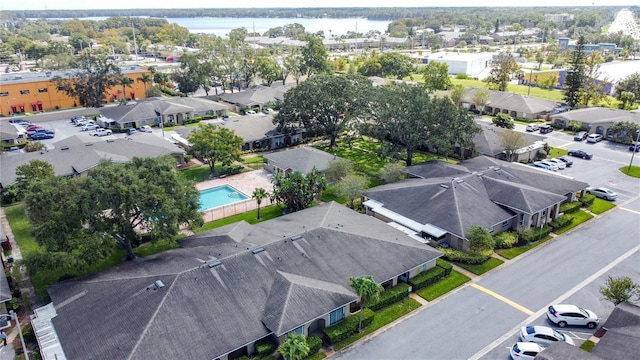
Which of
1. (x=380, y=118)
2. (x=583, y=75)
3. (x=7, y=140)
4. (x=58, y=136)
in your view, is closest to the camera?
(x=380, y=118)

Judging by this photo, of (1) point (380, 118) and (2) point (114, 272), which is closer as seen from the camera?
(2) point (114, 272)

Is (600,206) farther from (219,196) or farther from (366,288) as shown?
(219,196)

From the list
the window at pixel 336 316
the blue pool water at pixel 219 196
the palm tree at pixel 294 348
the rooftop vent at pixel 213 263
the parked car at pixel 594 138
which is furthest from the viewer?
the parked car at pixel 594 138

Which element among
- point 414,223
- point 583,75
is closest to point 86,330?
point 414,223

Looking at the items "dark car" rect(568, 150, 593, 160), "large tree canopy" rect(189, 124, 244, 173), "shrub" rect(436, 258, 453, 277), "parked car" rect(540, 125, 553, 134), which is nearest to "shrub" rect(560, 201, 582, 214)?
"shrub" rect(436, 258, 453, 277)

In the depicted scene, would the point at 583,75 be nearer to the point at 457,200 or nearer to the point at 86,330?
the point at 457,200

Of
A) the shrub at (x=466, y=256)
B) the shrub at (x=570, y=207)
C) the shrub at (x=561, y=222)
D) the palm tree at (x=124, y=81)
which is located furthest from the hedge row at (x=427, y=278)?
the palm tree at (x=124, y=81)

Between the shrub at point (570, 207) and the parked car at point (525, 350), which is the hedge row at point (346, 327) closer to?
the parked car at point (525, 350)
